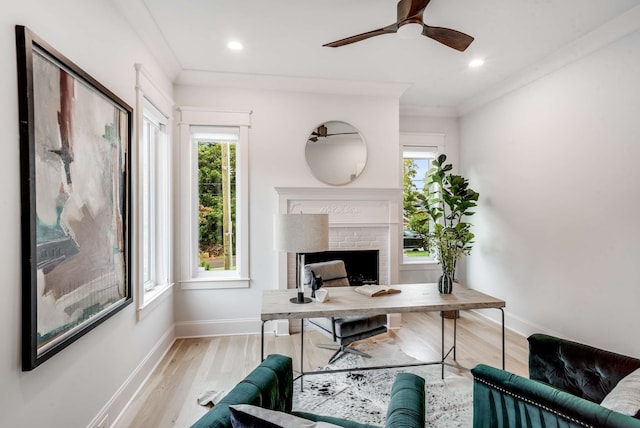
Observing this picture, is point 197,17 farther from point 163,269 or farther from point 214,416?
point 214,416

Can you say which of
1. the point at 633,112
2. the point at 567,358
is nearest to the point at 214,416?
the point at 567,358

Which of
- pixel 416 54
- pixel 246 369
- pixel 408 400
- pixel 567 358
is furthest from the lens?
pixel 416 54

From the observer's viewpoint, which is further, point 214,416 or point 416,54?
point 416,54

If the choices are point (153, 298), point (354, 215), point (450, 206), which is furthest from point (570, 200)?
point (153, 298)

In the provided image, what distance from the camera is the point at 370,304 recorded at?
7.13 feet

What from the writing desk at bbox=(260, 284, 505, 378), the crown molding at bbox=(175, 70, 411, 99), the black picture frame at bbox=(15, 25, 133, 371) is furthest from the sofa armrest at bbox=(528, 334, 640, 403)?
the crown molding at bbox=(175, 70, 411, 99)

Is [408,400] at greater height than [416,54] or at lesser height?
lesser

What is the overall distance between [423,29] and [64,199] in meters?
2.25

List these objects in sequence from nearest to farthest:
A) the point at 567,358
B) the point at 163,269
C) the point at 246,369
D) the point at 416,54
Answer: the point at 567,358 < the point at 246,369 < the point at 416,54 < the point at 163,269

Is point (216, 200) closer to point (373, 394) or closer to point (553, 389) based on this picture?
point (373, 394)

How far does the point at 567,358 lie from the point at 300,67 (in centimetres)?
309

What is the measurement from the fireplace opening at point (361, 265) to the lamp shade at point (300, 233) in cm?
154

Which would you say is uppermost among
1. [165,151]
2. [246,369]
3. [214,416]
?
[165,151]

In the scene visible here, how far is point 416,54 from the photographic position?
2914 mm
